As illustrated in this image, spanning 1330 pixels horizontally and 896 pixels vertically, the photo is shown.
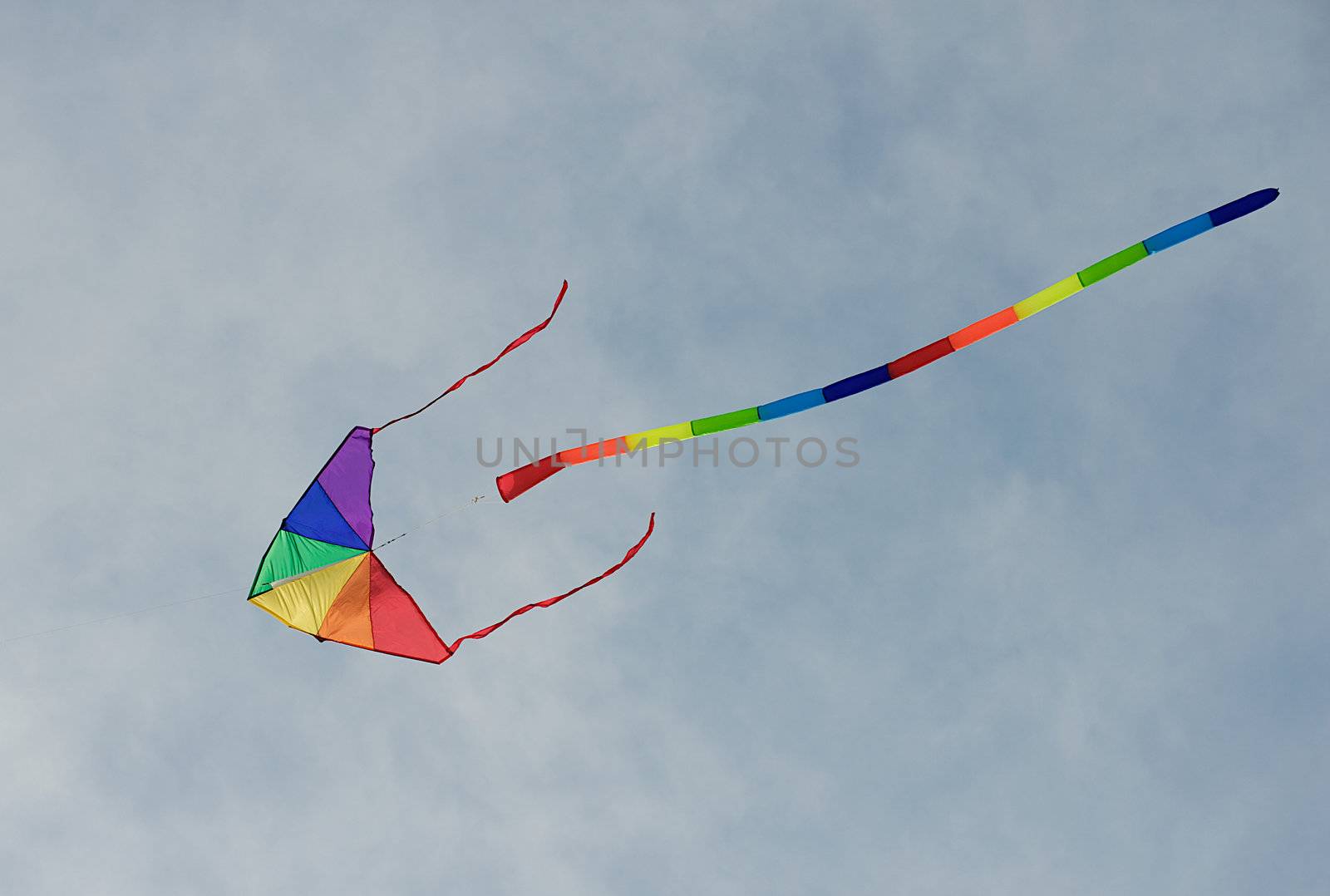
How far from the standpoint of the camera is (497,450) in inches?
662

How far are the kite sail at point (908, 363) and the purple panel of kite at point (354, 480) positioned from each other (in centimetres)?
158

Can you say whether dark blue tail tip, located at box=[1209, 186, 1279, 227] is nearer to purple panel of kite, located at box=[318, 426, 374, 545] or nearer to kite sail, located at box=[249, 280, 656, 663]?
kite sail, located at box=[249, 280, 656, 663]

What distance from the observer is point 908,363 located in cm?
1480

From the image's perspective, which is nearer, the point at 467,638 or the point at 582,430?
the point at 467,638

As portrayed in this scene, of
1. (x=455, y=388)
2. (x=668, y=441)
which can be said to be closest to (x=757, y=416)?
(x=668, y=441)

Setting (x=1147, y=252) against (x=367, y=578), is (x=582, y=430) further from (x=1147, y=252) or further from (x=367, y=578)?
(x=1147, y=252)

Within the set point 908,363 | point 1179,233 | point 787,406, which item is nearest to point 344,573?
point 787,406

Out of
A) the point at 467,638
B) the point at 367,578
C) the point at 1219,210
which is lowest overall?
the point at 467,638

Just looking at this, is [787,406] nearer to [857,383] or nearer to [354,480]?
[857,383]

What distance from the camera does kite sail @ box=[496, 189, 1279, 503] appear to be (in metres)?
14.6

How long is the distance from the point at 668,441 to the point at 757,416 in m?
1.16

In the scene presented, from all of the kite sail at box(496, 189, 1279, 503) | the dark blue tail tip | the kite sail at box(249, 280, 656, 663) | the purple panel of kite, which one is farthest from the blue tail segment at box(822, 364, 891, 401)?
the purple panel of kite

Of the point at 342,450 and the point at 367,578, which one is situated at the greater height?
the point at 342,450

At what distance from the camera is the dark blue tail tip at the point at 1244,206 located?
1438cm
